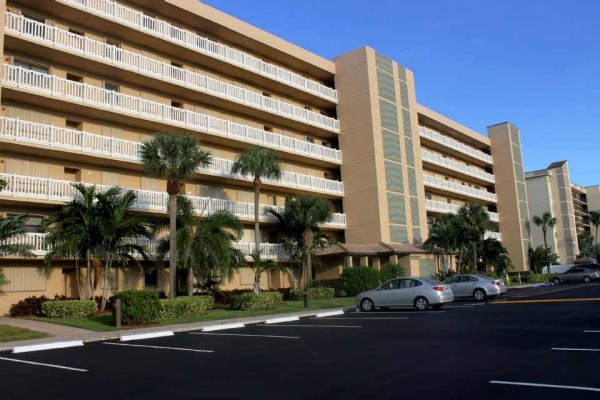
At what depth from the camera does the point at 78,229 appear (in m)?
24.5

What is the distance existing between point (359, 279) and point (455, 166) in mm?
27804

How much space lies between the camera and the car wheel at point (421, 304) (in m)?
24.1

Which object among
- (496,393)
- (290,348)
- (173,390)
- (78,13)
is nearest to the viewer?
(496,393)

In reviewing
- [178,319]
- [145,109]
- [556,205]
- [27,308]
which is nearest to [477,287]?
[178,319]

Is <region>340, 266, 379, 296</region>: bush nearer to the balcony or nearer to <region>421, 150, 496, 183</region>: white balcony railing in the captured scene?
the balcony

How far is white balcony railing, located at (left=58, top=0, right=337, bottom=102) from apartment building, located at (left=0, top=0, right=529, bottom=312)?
0.09 metres

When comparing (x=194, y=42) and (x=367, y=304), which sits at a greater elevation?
(x=194, y=42)

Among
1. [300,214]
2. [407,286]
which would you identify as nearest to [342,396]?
[407,286]

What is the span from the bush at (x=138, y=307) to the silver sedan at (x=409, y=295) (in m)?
9.73

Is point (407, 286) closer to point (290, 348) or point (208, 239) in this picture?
point (208, 239)

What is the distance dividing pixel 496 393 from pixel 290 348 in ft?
21.1

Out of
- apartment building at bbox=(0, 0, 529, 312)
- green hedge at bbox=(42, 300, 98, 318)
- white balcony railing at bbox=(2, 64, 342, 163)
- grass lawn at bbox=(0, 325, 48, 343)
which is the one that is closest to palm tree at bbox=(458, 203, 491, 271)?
apartment building at bbox=(0, 0, 529, 312)

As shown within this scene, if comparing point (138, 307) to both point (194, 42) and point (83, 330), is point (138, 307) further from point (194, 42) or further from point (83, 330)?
point (194, 42)

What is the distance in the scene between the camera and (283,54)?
135 ft
